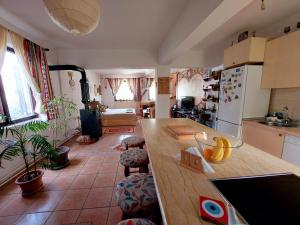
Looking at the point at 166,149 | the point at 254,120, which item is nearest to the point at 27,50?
the point at 166,149

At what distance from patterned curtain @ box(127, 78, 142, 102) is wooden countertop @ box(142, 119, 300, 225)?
716 centimetres

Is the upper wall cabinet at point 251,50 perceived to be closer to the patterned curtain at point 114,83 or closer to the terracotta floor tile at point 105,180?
the terracotta floor tile at point 105,180

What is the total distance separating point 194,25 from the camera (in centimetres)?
169

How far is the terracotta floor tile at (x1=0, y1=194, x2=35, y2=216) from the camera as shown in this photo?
5.44 ft

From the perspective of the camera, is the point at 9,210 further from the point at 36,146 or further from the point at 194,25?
the point at 194,25

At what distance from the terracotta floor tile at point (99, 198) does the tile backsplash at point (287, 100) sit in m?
3.02

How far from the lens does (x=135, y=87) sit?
8258 mm

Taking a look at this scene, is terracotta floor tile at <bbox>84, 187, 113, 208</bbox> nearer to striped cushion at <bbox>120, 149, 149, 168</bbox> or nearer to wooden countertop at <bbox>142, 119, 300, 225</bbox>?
striped cushion at <bbox>120, 149, 149, 168</bbox>

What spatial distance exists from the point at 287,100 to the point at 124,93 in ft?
23.6

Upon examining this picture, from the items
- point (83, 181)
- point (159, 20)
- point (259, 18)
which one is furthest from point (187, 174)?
point (259, 18)

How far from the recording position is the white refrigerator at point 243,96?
2424 millimetres

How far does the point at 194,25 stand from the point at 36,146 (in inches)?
98.7

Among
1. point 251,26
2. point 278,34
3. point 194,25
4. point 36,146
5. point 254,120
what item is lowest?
point 36,146

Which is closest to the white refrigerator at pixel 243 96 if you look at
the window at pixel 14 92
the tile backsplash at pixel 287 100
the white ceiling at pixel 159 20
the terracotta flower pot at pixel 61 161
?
the tile backsplash at pixel 287 100
